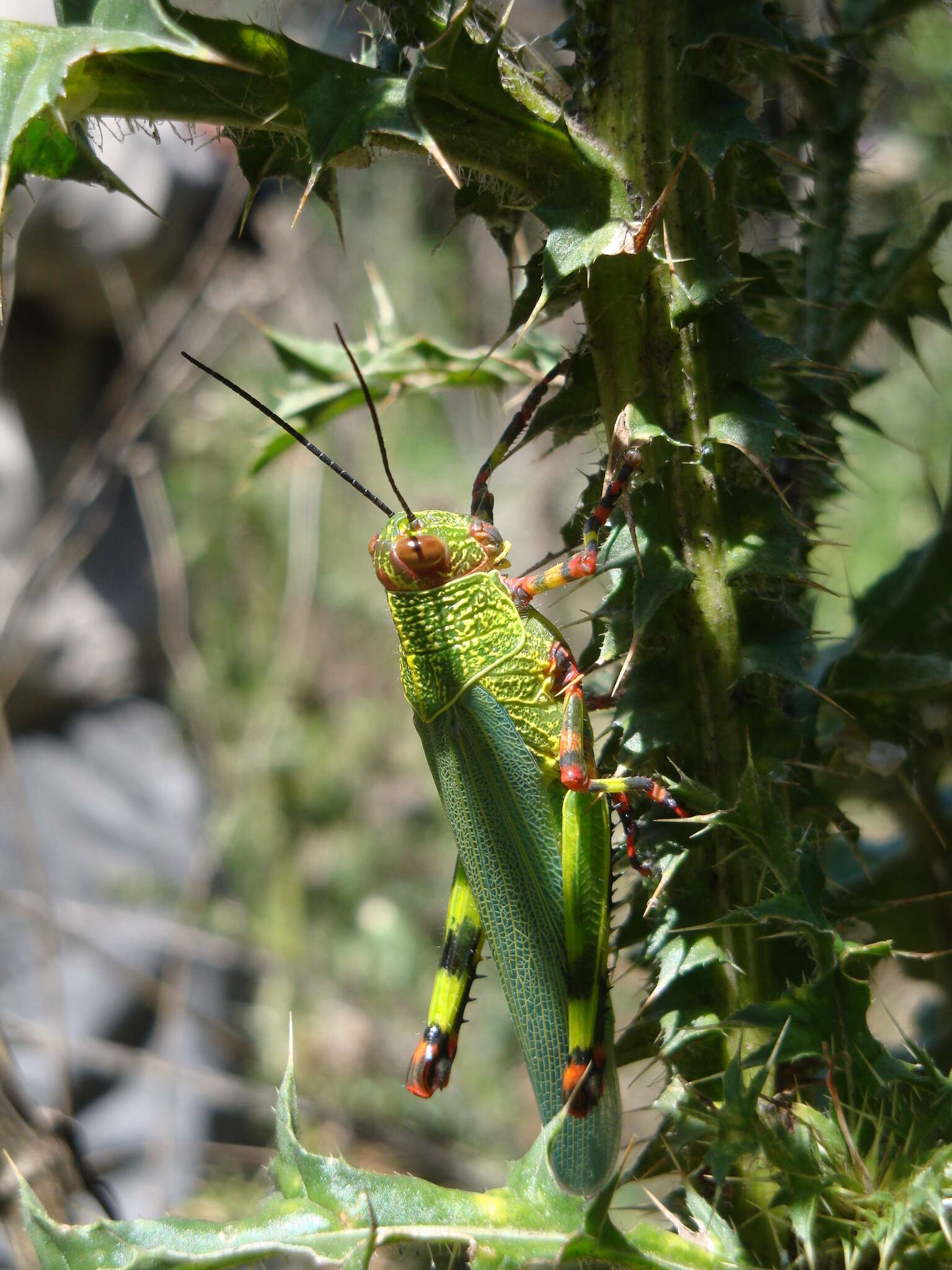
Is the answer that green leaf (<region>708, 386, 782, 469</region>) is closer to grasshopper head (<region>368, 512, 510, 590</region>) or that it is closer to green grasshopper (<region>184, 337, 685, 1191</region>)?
green grasshopper (<region>184, 337, 685, 1191</region>)

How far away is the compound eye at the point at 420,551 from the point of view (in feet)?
4.80

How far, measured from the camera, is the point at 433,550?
1466mm

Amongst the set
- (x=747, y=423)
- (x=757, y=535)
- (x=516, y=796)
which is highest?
(x=747, y=423)

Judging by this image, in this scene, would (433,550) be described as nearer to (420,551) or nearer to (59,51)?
(420,551)

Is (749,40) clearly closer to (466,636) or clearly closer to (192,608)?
(466,636)

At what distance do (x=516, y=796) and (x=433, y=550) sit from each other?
40cm

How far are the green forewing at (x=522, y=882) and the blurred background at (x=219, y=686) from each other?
6.47 feet

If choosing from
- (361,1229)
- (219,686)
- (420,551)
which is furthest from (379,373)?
(219,686)

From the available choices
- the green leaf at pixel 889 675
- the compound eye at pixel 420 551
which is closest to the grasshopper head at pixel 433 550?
the compound eye at pixel 420 551

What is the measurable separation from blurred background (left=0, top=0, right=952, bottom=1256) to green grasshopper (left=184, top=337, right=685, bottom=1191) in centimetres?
194

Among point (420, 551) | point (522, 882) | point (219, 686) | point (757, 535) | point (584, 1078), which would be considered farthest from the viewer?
point (219, 686)

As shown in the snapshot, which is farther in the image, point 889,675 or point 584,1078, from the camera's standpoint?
point 584,1078

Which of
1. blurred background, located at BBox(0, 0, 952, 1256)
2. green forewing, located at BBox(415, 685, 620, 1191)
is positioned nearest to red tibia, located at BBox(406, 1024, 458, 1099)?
green forewing, located at BBox(415, 685, 620, 1191)

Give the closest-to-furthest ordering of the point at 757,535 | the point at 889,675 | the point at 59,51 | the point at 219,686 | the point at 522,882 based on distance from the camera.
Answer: the point at 59,51 < the point at 757,535 < the point at 889,675 < the point at 522,882 < the point at 219,686
